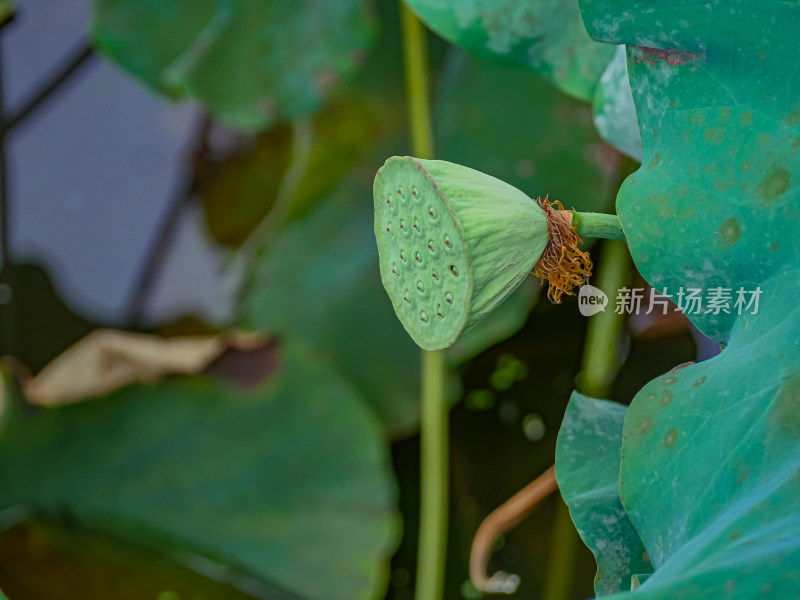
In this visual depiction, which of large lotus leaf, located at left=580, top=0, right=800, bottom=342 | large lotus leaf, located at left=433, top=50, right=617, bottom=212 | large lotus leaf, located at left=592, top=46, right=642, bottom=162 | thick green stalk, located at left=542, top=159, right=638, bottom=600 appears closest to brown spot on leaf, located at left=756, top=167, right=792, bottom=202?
large lotus leaf, located at left=580, top=0, right=800, bottom=342

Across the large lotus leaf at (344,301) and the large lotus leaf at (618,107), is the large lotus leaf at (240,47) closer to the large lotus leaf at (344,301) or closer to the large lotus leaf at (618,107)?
the large lotus leaf at (344,301)

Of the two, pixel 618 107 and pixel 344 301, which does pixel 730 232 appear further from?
pixel 344 301

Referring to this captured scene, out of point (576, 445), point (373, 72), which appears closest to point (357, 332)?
point (373, 72)

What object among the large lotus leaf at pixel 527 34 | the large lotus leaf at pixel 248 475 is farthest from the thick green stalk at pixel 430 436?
the large lotus leaf at pixel 527 34

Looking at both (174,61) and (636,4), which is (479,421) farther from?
(636,4)

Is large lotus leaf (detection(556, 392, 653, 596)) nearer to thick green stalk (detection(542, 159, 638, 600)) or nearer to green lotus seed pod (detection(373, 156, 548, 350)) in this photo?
green lotus seed pod (detection(373, 156, 548, 350))

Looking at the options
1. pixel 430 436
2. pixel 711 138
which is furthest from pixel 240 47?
pixel 711 138
